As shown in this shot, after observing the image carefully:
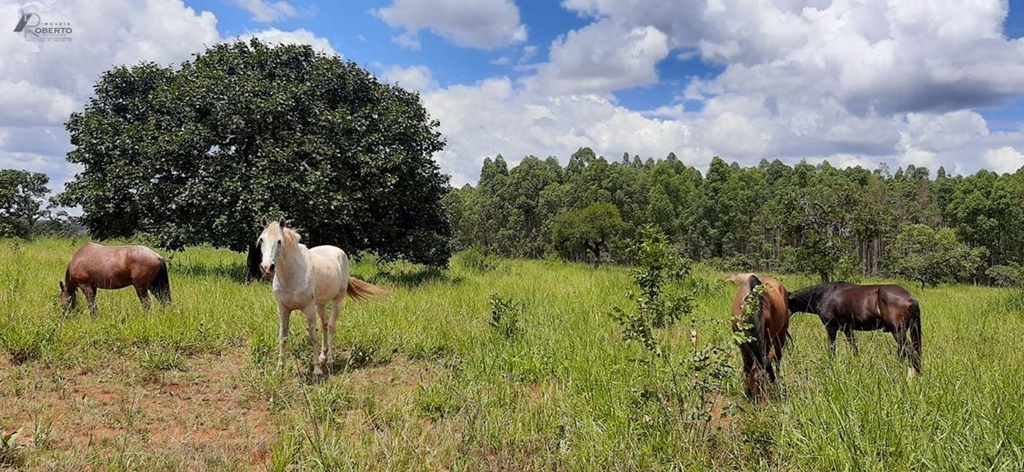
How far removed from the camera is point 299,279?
584 centimetres

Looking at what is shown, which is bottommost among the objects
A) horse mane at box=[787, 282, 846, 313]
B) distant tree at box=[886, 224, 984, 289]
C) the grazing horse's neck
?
distant tree at box=[886, 224, 984, 289]

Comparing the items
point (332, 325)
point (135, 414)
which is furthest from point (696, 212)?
point (135, 414)

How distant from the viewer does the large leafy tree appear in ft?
38.1

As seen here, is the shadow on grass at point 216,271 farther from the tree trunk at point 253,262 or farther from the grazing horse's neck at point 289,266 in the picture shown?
the grazing horse's neck at point 289,266

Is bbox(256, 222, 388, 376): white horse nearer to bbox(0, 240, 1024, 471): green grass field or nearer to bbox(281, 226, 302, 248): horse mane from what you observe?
bbox(281, 226, 302, 248): horse mane

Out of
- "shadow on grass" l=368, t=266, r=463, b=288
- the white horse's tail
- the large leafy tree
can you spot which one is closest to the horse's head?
the white horse's tail

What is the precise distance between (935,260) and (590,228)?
1862 centimetres

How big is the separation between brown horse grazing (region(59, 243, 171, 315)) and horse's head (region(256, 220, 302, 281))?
10.9 ft

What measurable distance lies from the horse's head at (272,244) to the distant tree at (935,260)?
31568mm

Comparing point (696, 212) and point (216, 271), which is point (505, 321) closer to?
point (216, 271)

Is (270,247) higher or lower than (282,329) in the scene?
higher

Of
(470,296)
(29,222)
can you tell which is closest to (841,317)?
(470,296)

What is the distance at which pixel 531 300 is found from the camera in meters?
10.0

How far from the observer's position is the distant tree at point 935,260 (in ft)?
92.2
